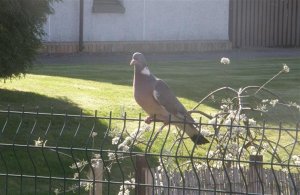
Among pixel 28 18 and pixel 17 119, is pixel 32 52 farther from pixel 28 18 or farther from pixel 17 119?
pixel 17 119

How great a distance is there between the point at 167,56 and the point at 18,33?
10475 mm

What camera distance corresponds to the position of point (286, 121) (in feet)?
40.6

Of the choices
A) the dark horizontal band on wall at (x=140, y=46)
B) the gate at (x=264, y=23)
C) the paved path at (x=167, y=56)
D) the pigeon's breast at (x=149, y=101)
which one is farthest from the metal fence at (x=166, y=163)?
the gate at (x=264, y=23)

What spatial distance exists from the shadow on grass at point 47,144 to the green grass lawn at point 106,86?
0.05 ft

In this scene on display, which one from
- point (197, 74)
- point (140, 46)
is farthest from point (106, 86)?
point (140, 46)

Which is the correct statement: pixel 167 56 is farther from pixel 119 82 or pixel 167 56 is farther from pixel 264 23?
pixel 119 82

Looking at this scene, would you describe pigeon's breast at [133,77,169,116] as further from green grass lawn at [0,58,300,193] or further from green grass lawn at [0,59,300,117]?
green grass lawn at [0,59,300,117]

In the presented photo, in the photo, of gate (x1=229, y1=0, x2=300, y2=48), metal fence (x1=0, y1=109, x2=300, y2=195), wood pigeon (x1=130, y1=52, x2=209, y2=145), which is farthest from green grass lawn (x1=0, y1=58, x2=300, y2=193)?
gate (x1=229, y1=0, x2=300, y2=48)

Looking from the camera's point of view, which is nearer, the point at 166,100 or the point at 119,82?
the point at 166,100

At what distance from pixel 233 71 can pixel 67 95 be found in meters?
5.33

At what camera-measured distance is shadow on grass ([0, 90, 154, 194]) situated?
8.93 metres

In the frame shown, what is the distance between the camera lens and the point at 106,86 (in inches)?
591

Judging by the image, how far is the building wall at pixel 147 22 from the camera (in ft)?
77.3

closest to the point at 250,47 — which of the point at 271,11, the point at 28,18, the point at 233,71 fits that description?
the point at 271,11
